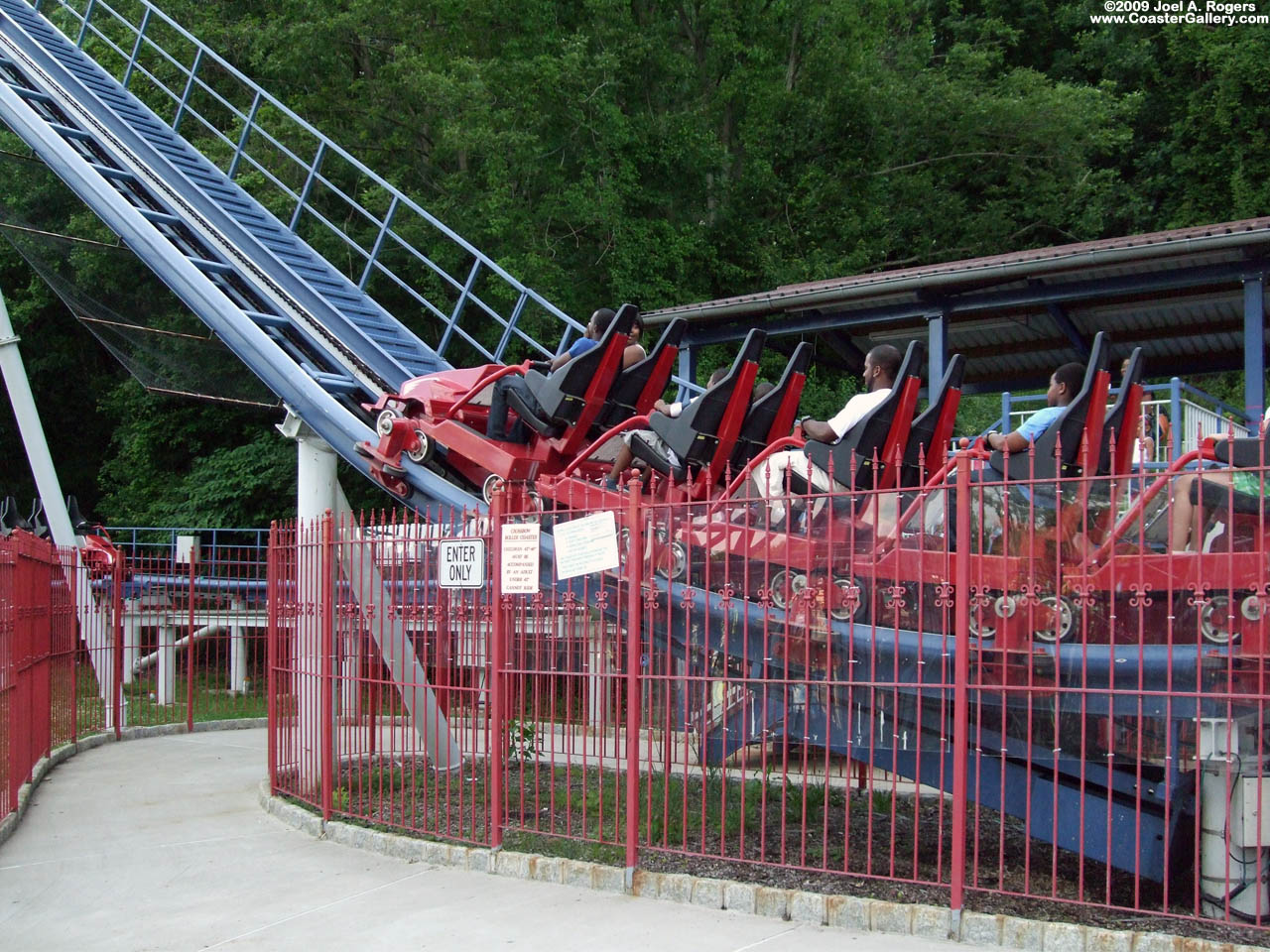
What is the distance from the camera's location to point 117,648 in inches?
529

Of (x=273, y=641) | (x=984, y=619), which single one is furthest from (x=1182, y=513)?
(x=273, y=641)

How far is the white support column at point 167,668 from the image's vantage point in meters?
14.5

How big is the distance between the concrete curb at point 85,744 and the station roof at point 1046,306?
21.8 feet

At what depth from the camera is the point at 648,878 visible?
6.47 m

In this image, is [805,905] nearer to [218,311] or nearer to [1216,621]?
[1216,621]

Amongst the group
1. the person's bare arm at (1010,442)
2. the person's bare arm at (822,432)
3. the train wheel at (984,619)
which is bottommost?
the train wheel at (984,619)

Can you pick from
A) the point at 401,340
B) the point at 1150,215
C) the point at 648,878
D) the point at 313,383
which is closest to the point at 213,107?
the point at 401,340

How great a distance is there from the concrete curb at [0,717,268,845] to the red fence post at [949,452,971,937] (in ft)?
19.5

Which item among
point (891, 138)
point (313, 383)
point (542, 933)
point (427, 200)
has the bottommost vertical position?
point (542, 933)

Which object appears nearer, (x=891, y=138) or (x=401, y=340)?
(x=401, y=340)

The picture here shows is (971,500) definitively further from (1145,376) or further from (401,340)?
(1145,376)

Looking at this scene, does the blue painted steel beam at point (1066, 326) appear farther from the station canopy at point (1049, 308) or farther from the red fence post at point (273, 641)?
the red fence post at point (273, 641)

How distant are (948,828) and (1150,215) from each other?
23.1 m

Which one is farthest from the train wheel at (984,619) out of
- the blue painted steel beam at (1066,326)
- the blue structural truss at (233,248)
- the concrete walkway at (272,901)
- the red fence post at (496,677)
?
the blue painted steel beam at (1066,326)
